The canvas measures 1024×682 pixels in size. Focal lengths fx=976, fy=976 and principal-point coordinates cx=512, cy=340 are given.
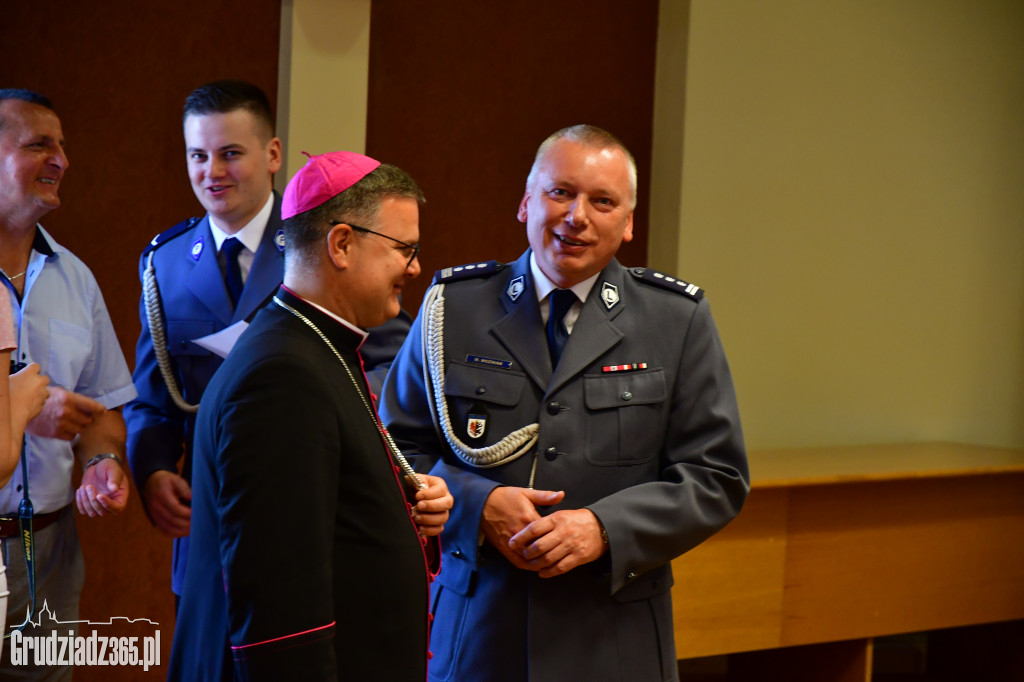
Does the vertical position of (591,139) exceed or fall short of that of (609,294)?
it exceeds it

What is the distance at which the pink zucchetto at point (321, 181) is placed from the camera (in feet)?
4.80

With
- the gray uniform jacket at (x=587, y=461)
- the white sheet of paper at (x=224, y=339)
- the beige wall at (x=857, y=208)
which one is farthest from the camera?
the beige wall at (x=857, y=208)

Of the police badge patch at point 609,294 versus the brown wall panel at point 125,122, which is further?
the brown wall panel at point 125,122

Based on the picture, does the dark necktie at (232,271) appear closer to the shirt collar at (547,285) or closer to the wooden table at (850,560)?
the shirt collar at (547,285)

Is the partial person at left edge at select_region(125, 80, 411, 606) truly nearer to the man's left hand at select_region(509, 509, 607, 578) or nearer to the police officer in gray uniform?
the police officer in gray uniform

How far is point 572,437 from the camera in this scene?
1.88 m

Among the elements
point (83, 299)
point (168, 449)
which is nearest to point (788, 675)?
point (168, 449)

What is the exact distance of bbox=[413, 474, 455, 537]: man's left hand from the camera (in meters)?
1.56

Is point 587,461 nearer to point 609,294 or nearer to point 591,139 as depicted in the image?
point 609,294

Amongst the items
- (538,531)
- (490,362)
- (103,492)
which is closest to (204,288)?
(103,492)

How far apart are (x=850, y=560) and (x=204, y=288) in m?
2.32

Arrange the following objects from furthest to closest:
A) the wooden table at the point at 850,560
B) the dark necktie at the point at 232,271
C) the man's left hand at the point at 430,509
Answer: the wooden table at the point at 850,560, the dark necktie at the point at 232,271, the man's left hand at the point at 430,509

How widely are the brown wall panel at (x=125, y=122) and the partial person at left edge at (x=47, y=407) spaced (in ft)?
3.47

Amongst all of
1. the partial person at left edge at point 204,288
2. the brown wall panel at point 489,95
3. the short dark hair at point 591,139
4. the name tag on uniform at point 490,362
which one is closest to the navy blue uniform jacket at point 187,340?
the partial person at left edge at point 204,288
